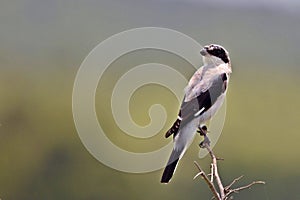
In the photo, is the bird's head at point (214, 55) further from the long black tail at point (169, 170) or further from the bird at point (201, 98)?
the long black tail at point (169, 170)

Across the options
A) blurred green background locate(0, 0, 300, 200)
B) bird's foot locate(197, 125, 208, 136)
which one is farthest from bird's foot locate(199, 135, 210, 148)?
blurred green background locate(0, 0, 300, 200)

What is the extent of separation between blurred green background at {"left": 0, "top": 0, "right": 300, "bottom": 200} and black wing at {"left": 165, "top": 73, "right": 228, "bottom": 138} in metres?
1.50

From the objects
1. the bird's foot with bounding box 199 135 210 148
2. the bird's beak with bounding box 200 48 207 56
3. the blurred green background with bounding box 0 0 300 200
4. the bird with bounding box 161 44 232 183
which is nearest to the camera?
the bird's foot with bounding box 199 135 210 148

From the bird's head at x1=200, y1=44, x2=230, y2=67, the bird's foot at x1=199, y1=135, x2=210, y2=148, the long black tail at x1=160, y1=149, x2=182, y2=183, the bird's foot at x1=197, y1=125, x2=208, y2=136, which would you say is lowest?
the long black tail at x1=160, y1=149, x2=182, y2=183

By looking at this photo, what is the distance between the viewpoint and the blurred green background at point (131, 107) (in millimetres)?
4355

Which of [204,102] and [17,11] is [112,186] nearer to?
[17,11]

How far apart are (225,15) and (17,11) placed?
197cm

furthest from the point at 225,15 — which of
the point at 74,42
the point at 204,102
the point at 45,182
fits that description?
the point at 204,102

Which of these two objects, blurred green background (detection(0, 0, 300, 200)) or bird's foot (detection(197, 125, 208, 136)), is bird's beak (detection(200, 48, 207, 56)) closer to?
bird's foot (detection(197, 125, 208, 136))

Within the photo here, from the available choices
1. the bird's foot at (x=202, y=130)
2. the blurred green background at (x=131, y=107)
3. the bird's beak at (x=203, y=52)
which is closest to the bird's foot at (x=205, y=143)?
Result: the bird's foot at (x=202, y=130)

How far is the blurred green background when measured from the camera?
14.3 feet

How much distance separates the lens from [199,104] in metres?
1.91

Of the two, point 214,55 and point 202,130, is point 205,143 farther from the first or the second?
point 214,55

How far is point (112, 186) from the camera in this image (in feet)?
15.5
